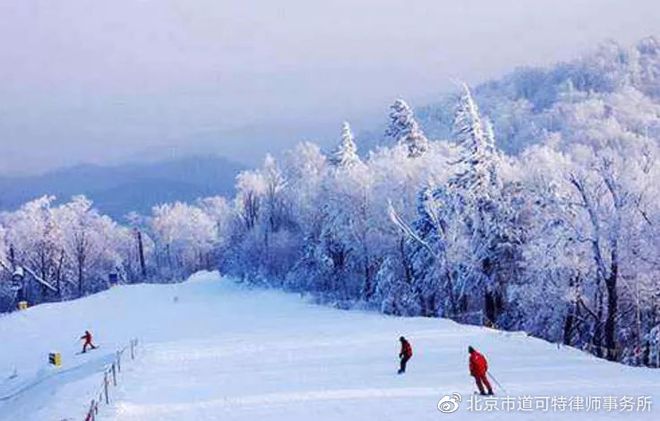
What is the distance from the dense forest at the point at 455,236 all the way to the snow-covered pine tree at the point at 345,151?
0.21m

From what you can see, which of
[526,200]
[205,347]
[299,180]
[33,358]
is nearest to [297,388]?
[205,347]

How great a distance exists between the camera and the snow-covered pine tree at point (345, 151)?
73562mm

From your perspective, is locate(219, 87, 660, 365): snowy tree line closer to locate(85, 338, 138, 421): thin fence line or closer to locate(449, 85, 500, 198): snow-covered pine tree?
locate(449, 85, 500, 198): snow-covered pine tree

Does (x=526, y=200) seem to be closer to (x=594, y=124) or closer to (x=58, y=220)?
(x=58, y=220)

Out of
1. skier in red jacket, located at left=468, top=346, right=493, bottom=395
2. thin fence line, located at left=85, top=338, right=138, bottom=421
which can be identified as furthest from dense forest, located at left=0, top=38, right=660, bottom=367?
thin fence line, located at left=85, top=338, right=138, bottom=421

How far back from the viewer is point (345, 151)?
7512cm

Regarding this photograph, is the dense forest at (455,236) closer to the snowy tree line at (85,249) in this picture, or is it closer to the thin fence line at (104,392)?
the snowy tree line at (85,249)

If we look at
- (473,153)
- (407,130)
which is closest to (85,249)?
(407,130)

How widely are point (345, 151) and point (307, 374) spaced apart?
48844 millimetres

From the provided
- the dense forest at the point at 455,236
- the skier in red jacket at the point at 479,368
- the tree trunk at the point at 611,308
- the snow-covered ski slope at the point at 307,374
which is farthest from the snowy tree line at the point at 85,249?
the skier in red jacket at the point at 479,368

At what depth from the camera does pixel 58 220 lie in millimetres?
105500

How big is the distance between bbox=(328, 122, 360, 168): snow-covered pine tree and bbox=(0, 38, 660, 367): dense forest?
0.21m

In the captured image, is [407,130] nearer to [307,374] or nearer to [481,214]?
[481,214]

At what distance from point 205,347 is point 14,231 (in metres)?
77.4
